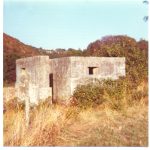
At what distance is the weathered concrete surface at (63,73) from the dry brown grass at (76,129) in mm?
2813

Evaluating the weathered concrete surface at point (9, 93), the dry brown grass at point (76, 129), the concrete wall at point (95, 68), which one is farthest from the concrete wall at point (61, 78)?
the dry brown grass at point (76, 129)

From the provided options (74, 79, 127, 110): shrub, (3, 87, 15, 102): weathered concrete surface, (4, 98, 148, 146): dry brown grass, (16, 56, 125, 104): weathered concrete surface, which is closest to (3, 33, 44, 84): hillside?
(16, 56, 125, 104): weathered concrete surface

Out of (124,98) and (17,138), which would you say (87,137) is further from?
(124,98)

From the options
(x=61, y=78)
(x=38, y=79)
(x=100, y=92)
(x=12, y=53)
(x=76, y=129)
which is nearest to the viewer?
(x=76, y=129)

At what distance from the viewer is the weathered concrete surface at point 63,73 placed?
1145 centimetres

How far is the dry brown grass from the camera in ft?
23.2

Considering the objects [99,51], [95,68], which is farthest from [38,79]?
[99,51]

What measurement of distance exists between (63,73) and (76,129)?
391 cm

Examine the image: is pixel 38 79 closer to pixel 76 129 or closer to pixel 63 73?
pixel 63 73

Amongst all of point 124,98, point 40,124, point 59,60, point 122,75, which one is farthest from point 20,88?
point 40,124

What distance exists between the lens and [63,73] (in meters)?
11.7

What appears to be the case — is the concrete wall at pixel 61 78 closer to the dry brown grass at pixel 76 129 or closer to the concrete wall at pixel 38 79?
the concrete wall at pixel 38 79

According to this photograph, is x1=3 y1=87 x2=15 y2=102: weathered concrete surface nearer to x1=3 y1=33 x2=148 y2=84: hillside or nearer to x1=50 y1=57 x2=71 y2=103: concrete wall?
x1=50 y1=57 x2=71 y2=103: concrete wall

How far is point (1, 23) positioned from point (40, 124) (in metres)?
1.83
